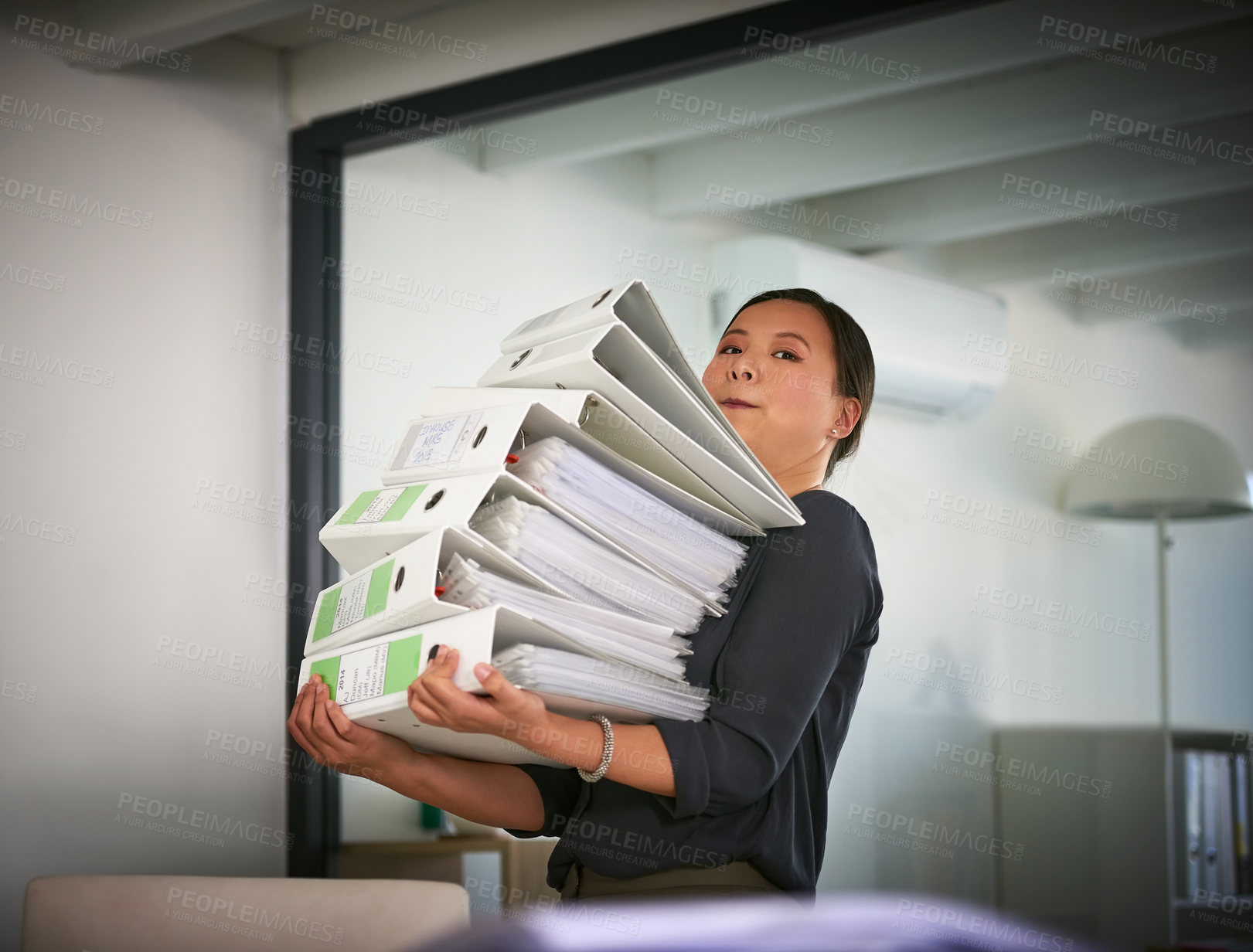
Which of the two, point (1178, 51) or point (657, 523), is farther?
point (1178, 51)

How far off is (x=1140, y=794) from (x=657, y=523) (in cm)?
166

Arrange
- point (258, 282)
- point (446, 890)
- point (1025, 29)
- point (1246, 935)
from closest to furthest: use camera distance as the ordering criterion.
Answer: point (446, 890), point (1246, 935), point (1025, 29), point (258, 282)

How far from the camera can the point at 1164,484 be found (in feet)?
7.77

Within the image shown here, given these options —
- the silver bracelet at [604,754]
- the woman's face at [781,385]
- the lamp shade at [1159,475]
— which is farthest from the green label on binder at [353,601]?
the lamp shade at [1159,475]

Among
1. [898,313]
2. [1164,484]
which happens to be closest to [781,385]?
[1164,484]

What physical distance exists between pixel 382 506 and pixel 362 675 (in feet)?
0.63

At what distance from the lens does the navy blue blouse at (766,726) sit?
125 centimetres

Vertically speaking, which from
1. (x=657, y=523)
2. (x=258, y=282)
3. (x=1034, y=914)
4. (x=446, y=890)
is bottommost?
(x=1034, y=914)

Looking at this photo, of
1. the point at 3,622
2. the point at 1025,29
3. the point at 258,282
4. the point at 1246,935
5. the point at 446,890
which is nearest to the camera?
the point at 446,890

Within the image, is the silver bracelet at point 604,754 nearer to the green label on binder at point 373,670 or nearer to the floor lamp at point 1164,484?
the green label on binder at point 373,670

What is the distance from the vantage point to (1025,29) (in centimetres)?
235

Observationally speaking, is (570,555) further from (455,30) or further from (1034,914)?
(455,30)

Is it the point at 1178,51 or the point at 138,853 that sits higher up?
the point at 1178,51

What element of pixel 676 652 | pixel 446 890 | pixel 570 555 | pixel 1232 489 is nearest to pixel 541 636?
pixel 570 555
